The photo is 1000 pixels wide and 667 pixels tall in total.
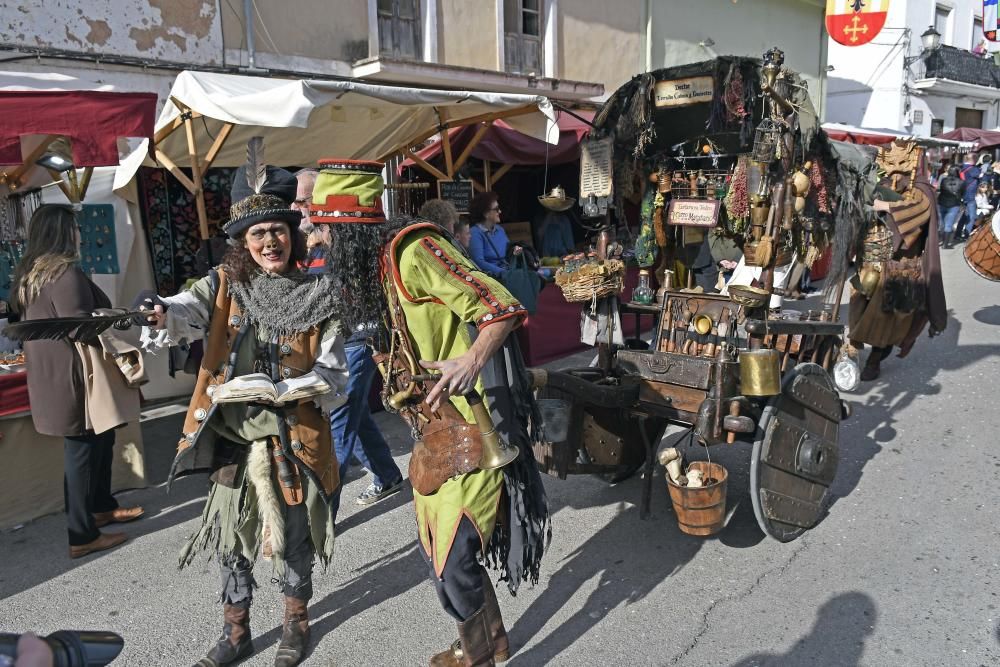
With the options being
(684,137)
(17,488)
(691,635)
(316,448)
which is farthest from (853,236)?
(17,488)

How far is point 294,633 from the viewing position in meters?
3.01

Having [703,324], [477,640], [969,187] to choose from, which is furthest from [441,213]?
[969,187]

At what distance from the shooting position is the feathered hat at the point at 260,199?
8.81ft

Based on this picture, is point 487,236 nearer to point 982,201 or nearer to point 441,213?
point 441,213

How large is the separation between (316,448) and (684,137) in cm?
317

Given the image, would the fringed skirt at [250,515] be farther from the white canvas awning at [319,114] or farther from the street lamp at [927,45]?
the street lamp at [927,45]

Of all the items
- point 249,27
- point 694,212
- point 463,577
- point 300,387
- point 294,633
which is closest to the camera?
point 463,577

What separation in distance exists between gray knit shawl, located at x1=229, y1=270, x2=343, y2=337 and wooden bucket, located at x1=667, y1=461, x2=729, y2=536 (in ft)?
6.19

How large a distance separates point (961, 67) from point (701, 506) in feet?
80.9

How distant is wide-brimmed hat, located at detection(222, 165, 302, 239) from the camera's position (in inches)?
105

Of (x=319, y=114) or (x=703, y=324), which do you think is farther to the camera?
(x=319, y=114)

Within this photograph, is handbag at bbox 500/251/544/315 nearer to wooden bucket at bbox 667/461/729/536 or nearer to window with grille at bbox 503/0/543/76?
wooden bucket at bbox 667/461/729/536

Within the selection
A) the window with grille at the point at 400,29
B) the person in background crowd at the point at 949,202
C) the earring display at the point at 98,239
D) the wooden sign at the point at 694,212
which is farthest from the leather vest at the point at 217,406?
the person in background crowd at the point at 949,202

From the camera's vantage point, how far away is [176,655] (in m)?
3.09
